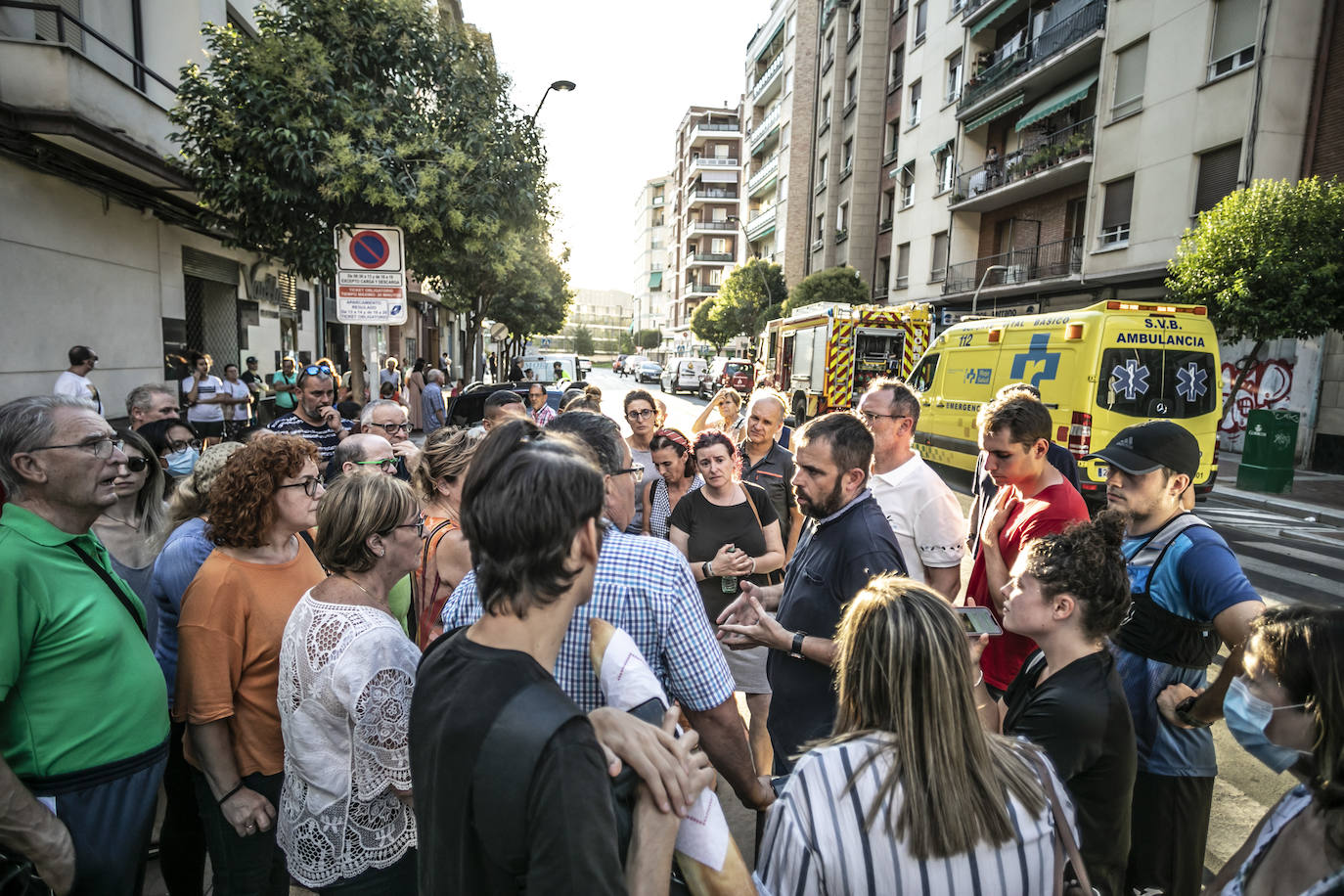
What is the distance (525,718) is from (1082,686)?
5.13 ft

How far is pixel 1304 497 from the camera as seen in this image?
11.7 metres

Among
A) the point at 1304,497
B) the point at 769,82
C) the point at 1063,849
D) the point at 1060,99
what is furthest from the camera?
the point at 769,82

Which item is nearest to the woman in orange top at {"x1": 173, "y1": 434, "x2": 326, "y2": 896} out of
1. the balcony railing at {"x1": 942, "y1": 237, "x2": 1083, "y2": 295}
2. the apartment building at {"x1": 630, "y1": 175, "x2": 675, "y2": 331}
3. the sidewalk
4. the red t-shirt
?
the red t-shirt

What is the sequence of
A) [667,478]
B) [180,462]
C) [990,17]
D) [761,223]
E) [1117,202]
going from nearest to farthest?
[180,462] → [667,478] → [1117,202] → [990,17] → [761,223]

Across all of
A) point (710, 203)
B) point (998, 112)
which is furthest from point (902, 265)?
point (710, 203)

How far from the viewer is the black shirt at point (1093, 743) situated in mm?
1832

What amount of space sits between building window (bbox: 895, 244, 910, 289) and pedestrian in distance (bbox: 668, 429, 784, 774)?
88.6 ft

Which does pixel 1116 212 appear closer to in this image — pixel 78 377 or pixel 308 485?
pixel 308 485

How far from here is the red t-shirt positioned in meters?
2.97

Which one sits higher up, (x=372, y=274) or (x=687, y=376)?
(x=372, y=274)

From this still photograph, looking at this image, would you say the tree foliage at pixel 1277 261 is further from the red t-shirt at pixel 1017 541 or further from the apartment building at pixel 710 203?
the apartment building at pixel 710 203

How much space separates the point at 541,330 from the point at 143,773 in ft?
125

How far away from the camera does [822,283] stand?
29.8 metres

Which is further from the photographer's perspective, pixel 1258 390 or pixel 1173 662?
pixel 1258 390
